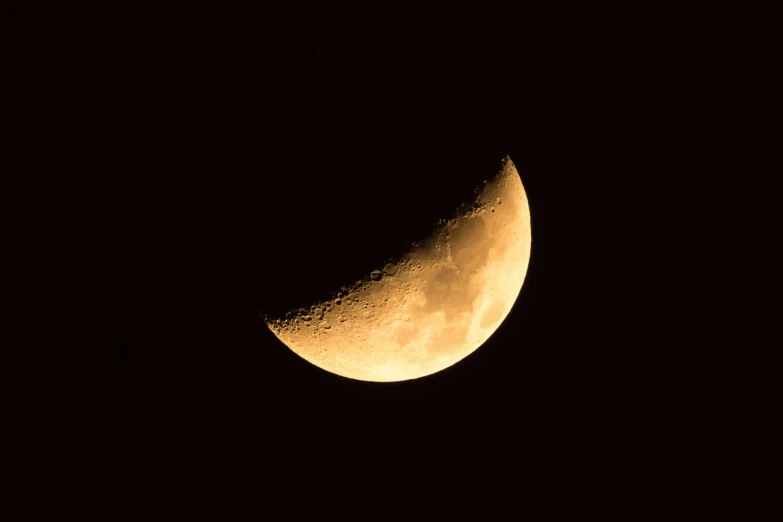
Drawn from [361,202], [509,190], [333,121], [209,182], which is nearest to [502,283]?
[509,190]

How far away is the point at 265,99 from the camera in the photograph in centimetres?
201

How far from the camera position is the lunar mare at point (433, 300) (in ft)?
7.03

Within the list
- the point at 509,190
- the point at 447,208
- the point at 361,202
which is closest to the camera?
the point at 361,202

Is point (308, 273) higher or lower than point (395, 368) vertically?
higher

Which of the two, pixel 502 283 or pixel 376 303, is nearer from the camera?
pixel 376 303

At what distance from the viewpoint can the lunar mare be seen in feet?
7.03

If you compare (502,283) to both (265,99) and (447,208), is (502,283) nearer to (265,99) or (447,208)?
(447,208)

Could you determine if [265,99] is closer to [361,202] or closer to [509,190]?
[361,202]

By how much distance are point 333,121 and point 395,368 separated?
1416mm

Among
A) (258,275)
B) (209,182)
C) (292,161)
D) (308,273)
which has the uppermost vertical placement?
(209,182)

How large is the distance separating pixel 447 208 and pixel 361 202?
1.40 ft

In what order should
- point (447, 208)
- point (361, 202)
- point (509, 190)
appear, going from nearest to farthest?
1. point (361, 202)
2. point (447, 208)
3. point (509, 190)

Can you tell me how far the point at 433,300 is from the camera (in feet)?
7.14

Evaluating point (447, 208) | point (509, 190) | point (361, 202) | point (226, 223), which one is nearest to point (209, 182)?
point (226, 223)
